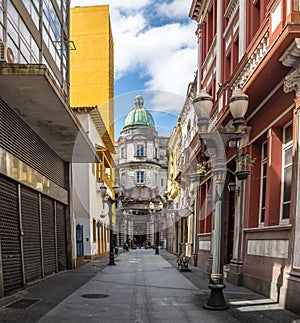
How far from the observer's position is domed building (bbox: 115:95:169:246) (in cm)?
2331

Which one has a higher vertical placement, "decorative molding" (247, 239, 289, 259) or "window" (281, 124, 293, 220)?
"window" (281, 124, 293, 220)

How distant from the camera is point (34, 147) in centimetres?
1301

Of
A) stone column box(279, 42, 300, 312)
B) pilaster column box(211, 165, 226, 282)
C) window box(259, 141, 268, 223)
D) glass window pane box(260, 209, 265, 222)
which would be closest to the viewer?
stone column box(279, 42, 300, 312)

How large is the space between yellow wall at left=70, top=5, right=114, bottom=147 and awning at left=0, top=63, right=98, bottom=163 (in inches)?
773

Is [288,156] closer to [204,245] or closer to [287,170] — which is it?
[287,170]

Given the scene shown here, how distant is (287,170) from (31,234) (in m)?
7.97

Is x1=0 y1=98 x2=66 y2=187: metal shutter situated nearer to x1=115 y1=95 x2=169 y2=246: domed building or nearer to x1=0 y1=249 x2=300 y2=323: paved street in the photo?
x1=0 y1=249 x2=300 y2=323: paved street

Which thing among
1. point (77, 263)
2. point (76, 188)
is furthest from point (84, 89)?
point (77, 263)

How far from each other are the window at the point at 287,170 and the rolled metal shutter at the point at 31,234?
7453 mm

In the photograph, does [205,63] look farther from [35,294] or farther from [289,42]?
[35,294]

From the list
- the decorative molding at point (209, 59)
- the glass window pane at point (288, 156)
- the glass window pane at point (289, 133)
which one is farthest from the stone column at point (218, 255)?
the decorative molding at point (209, 59)

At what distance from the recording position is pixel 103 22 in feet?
118

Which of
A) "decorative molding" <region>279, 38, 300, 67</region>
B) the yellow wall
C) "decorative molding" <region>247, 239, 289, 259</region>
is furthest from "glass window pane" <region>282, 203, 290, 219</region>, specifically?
the yellow wall

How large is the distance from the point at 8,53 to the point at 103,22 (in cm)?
2862
